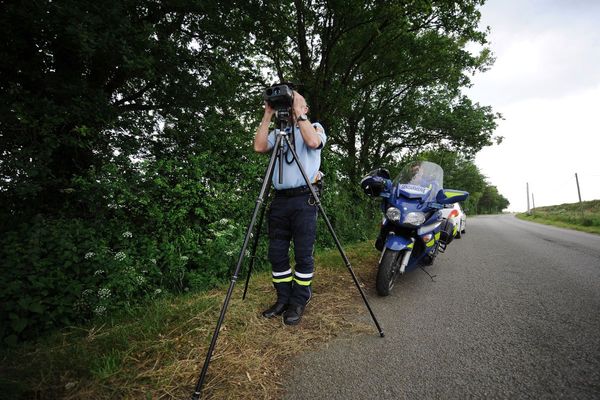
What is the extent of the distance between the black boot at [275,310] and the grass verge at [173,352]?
0.08m

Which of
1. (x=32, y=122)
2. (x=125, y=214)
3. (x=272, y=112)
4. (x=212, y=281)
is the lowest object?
(x=212, y=281)

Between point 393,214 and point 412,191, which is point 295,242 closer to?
point 393,214

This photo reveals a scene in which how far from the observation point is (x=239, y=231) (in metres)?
4.14

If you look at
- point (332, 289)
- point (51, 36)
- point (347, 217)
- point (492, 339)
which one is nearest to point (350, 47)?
point (347, 217)

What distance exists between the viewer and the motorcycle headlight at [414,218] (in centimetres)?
329

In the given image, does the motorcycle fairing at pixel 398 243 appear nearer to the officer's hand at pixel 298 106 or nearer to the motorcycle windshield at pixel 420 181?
the motorcycle windshield at pixel 420 181

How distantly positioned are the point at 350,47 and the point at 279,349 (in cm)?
1065

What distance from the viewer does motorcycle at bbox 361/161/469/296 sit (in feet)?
10.6

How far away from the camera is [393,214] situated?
11.2ft

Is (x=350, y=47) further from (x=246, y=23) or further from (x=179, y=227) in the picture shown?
(x=179, y=227)

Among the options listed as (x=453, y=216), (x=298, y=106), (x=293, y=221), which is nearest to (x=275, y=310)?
(x=293, y=221)

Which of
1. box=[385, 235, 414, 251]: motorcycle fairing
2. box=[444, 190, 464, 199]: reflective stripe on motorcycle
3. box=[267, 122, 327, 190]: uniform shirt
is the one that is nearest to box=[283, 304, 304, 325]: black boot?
box=[267, 122, 327, 190]: uniform shirt

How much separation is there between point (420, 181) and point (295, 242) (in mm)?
2317

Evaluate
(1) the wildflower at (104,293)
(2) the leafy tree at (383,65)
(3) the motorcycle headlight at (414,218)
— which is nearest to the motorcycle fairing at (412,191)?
(3) the motorcycle headlight at (414,218)
